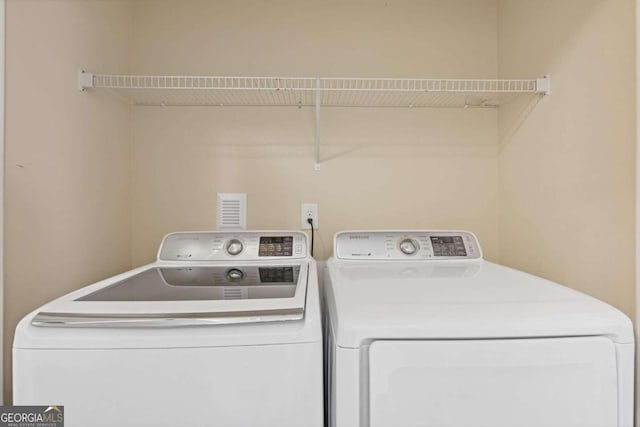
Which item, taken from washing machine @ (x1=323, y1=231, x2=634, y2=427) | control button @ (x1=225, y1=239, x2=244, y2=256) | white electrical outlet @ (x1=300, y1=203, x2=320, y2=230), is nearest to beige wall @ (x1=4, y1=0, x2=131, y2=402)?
control button @ (x1=225, y1=239, x2=244, y2=256)

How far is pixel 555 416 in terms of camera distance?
0.70 metres

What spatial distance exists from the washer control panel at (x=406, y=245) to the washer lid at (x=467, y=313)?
436 millimetres

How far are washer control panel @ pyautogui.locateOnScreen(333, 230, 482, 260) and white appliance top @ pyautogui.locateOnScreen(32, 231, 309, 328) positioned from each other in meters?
0.21

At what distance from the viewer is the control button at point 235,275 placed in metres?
1.05

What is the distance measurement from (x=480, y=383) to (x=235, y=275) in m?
0.79

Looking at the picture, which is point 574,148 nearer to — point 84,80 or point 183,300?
point 183,300

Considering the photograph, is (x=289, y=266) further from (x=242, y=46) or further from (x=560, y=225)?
(x=242, y=46)

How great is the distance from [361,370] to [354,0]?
1.74 metres

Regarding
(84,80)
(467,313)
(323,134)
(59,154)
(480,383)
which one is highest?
(84,80)

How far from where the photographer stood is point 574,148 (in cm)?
113

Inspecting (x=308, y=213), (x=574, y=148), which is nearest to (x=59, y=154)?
(x=308, y=213)

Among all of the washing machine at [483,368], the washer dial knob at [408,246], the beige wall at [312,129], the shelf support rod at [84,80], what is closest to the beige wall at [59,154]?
the shelf support rod at [84,80]

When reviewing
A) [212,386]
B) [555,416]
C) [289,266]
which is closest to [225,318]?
[212,386]

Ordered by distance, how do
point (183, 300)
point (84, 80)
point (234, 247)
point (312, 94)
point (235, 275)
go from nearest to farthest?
point (183, 300), point (235, 275), point (84, 80), point (234, 247), point (312, 94)
